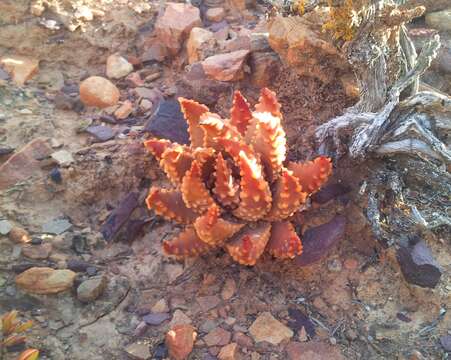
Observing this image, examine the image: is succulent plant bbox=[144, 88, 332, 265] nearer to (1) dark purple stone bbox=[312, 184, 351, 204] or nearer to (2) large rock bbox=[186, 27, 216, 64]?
(1) dark purple stone bbox=[312, 184, 351, 204]

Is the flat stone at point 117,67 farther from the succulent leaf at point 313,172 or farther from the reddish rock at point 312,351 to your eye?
the reddish rock at point 312,351

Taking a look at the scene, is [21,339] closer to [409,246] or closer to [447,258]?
[409,246]

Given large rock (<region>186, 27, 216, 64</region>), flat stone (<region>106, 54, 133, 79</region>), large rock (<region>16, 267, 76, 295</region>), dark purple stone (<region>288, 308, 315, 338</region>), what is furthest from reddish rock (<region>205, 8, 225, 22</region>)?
dark purple stone (<region>288, 308, 315, 338</region>)

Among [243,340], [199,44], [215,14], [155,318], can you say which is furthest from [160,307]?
[215,14]

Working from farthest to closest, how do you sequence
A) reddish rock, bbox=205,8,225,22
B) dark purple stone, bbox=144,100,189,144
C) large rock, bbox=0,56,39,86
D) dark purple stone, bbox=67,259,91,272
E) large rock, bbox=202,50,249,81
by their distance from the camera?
reddish rock, bbox=205,8,225,22 < large rock, bbox=0,56,39,86 < large rock, bbox=202,50,249,81 < dark purple stone, bbox=144,100,189,144 < dark purple stone, bbox=67,259,91,272

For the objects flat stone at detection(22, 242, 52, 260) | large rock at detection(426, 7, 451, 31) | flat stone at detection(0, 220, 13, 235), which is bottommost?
flat stone at detection(22, 242, 52, 260)

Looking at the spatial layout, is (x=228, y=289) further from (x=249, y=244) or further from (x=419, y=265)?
(x=419, y=265)

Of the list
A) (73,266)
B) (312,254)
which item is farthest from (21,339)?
(312,254)
